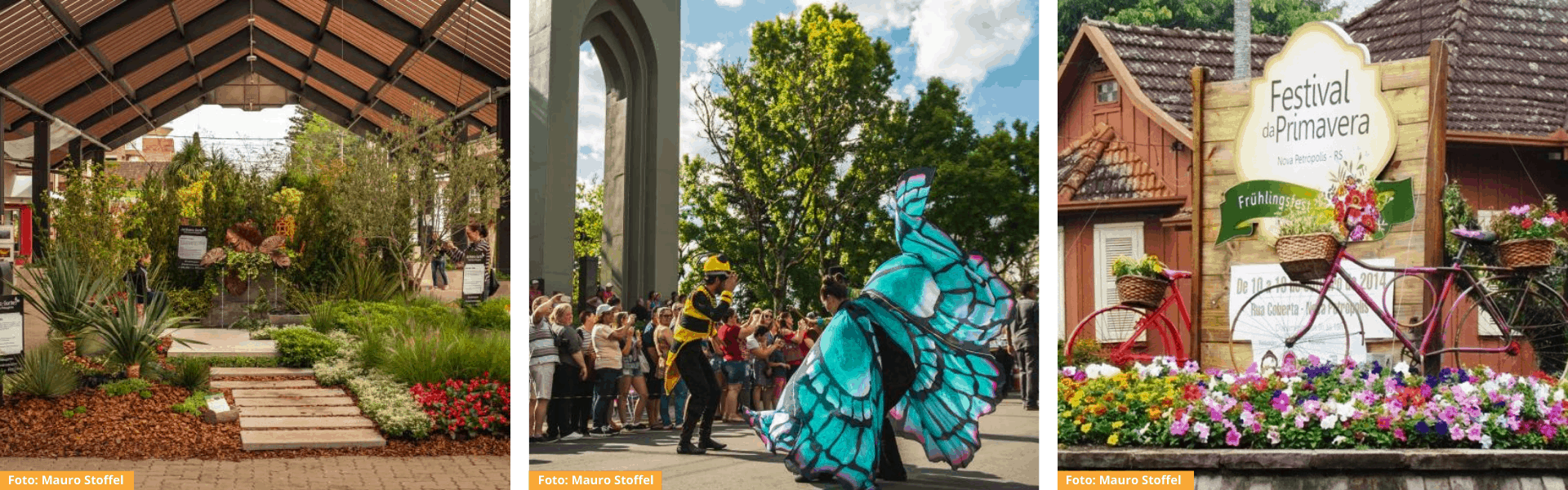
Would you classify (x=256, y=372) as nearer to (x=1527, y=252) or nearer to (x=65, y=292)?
(x=65, y=292)

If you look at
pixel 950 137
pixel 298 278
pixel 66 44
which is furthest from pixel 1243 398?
pixel 66 44

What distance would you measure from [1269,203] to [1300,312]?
55 cm

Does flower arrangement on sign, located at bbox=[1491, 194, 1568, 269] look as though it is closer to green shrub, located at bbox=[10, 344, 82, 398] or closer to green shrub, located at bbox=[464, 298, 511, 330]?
green shrub, located at bbox=[464, 298, 511, 330]

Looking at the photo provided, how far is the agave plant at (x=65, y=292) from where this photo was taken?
7992 millimetres

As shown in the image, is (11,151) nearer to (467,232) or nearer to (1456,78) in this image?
(467,232)

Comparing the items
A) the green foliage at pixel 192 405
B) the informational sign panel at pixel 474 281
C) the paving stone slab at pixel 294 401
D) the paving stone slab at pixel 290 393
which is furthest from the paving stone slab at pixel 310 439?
the informational sign panel at pixel 474 281

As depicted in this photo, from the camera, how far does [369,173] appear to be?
36.5 feet

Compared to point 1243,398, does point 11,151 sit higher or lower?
higher

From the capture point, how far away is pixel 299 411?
24.8ft

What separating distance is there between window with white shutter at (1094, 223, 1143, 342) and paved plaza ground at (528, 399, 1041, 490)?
1.63m

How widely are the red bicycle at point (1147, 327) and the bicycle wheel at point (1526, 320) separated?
121 centimetres

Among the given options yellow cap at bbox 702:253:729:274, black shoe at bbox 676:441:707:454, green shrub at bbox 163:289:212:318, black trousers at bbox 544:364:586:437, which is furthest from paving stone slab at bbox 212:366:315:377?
yellow cap at bbox 702:253:729:274

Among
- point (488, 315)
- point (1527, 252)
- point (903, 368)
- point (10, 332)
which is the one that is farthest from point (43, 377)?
point (1527, 252)

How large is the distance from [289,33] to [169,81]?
1.72 metres
